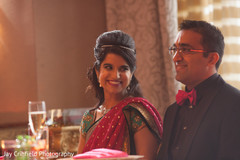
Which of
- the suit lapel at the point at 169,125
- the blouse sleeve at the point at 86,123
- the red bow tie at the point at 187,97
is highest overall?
the red bow tie at the point at 187,97

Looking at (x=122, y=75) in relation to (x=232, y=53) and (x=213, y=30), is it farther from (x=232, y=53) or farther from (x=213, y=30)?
(x=232, y=53)

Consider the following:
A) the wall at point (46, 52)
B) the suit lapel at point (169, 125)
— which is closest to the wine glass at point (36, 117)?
the suit lapel at point (169, 125)

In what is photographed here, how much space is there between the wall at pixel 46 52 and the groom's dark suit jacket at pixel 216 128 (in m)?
2.46

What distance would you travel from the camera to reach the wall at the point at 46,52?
387cm

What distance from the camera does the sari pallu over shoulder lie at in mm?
2131

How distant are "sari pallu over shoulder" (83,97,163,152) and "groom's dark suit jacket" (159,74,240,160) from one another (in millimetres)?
403

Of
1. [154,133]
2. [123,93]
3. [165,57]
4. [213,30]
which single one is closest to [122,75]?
[123,93]

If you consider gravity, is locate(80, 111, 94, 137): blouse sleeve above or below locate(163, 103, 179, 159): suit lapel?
below

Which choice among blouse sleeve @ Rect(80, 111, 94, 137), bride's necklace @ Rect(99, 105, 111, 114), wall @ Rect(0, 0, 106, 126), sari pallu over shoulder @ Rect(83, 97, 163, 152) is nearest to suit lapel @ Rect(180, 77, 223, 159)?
sari pallu over shoulder @ Rect(83, 97, 163, 152)

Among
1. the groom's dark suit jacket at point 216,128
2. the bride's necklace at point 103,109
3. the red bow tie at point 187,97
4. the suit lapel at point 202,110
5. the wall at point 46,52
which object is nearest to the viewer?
the groom's dark suit jacket at point 216,128

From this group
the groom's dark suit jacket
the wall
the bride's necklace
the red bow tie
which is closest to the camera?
the groom's dark suit jacket

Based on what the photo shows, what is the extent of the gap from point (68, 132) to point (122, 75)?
120 centimetres

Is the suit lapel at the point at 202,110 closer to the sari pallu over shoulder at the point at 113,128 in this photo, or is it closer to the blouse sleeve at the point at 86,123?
the sari pallu over shoulder at the point at 113,128

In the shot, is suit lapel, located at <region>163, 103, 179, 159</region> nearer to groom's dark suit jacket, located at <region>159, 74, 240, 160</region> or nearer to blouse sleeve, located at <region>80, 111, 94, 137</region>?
groom's dark suit jacket, located at <region>159, 74, 240, 160</region>
